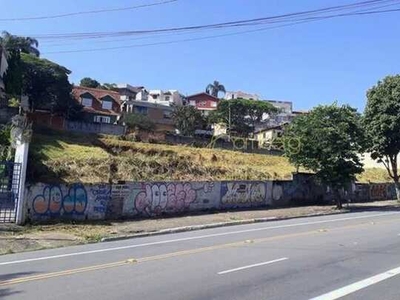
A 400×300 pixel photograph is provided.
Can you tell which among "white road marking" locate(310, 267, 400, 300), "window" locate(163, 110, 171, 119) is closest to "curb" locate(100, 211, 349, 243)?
"white road marking" locate(310, 267, 400, 300)

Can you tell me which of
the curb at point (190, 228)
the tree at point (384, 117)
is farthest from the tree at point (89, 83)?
the curb at point (190, 228)

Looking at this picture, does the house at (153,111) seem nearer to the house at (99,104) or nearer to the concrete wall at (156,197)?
the house at (99,104)

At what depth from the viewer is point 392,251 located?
12969 millimetres

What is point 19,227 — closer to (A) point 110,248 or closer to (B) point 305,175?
(A) point 110,248

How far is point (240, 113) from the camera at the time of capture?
92750mm

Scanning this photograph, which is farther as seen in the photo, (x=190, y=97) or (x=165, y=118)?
(x=190, y=97)

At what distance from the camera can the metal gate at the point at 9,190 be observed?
17922 mm

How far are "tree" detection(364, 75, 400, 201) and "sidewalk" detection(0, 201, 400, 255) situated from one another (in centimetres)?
1275

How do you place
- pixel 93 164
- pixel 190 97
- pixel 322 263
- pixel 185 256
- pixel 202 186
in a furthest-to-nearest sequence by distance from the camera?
pixel 190 97, pixel 93 164, pixel 202 186, pixel 185 256, pixel 322 263

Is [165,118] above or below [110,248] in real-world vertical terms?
above

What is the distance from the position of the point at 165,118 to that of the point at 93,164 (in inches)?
2467

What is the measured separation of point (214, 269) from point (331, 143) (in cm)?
2080

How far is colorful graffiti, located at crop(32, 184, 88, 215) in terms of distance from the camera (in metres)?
18.8

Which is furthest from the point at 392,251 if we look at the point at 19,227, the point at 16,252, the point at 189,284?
the point at 19,227
